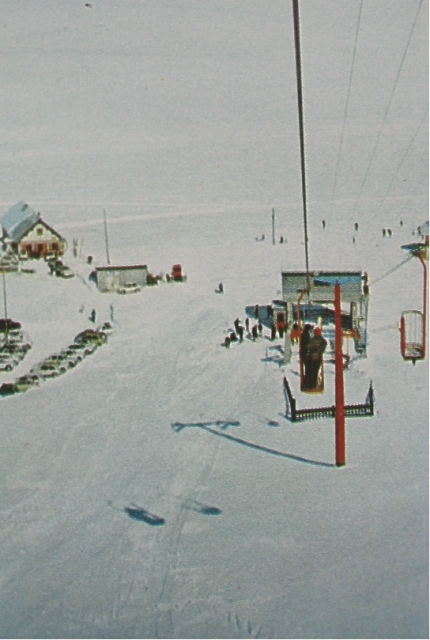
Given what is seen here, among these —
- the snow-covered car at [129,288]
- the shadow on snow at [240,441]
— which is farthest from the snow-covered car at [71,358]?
the snow-covered car at [129,288]

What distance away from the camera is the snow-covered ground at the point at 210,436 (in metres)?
7.48

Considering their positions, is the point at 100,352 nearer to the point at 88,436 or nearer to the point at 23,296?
the point at 88,436

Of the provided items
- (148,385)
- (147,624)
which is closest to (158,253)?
(148,385)

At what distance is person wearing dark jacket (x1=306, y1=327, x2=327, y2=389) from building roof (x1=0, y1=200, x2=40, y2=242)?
28107mm

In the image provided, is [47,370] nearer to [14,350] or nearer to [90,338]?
[14,350]

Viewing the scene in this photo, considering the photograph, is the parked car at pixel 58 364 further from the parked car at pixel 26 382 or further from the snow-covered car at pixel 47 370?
the parked car at pixel 26 382

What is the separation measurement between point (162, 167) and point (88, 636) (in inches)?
2125

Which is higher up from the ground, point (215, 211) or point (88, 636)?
point (215, 211)

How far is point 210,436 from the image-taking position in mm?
12477

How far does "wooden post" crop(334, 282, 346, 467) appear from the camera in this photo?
32.0 ft

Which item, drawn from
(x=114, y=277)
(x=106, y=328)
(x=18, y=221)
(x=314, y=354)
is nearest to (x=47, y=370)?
(x=106, y=328)

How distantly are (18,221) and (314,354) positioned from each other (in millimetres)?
31793

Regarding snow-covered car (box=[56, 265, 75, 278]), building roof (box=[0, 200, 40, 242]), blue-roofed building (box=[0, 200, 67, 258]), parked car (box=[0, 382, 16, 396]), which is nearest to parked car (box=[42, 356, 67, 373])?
parked car (box=[0, 382, 16, 396])

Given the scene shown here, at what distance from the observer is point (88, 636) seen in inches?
278
